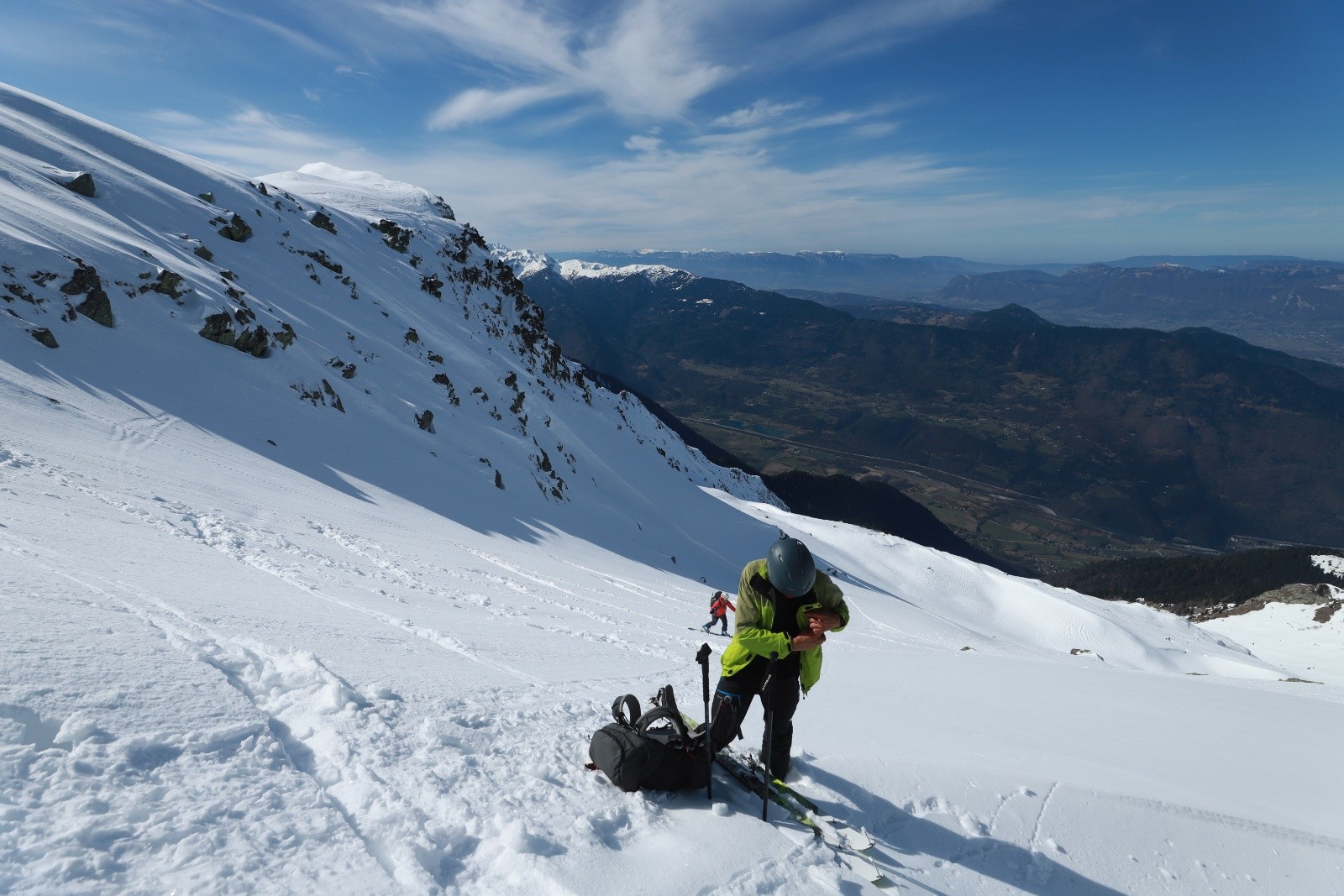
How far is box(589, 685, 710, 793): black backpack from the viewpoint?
4473 millimetres

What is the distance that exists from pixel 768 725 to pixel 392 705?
309 centimetres

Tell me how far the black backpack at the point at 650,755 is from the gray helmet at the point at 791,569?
1401 mm

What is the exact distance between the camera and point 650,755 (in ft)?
14.7

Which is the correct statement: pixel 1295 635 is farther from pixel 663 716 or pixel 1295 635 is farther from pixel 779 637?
pixel 663 716

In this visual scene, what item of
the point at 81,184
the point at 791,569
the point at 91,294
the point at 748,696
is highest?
the point at 81,184

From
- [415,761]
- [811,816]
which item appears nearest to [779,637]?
[811,816]

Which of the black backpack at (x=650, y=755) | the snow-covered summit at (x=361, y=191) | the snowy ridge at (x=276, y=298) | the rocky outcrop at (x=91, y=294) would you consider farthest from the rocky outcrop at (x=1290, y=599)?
the snow-covered summit at (x=361, y=191)

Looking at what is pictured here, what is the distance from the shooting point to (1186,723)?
9.14 meters

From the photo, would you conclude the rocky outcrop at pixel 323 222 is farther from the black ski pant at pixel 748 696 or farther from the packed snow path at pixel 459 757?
the black ski pant at pixel 748 696

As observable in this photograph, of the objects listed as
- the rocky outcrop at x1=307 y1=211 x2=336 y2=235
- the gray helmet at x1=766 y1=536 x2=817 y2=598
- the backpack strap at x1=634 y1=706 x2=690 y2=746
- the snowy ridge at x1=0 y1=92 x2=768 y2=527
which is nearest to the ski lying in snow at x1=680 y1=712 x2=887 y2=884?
the backpack strap at x1=634 y1=706 x2=690 y2=746

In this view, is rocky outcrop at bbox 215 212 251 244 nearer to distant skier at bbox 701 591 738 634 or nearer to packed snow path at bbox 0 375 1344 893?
packed snow path at bbox 0 375 1344 893

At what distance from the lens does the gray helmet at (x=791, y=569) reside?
4473 mm

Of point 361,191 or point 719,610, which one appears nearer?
point 719,610

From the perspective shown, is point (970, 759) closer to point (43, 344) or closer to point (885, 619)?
point (43, 344)
